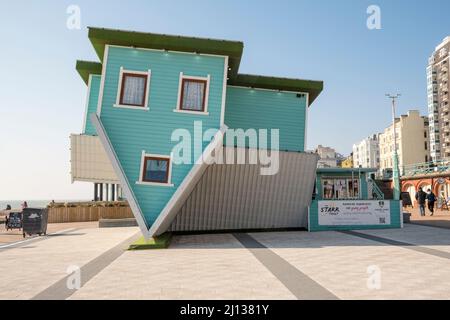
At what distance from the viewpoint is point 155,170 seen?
Answer: 42.2ft

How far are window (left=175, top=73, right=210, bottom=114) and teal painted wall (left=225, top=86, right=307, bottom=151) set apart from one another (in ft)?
12.8

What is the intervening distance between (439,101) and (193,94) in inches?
3603

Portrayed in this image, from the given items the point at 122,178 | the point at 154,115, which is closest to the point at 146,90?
the point at 154,115

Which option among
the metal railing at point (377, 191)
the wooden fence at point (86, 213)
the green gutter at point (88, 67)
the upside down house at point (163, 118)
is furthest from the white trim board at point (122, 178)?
the wooden fence at point (86, 213)

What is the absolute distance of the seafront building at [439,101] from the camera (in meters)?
79.4

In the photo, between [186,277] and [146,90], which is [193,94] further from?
[186,277]

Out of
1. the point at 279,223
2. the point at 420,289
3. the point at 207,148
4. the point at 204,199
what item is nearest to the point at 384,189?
the point at 279,223

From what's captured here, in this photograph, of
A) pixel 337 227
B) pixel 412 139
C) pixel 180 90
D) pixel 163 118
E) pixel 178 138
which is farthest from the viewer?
pixel 412 139

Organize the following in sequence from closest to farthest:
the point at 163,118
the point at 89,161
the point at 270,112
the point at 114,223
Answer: the point at 163,118
the point at 270,112
the point at 114,223
the point at 89,161

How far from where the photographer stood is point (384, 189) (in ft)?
139

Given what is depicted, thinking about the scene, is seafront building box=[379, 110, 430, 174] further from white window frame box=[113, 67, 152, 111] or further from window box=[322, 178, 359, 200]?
white window frame box=[113, 67, 152, 111]

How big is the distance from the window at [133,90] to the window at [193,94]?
4.41 ft

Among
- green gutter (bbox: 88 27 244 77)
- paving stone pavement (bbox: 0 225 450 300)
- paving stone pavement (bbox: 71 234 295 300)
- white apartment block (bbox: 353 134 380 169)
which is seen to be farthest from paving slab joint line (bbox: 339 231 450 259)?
white apartment block (bbox: 353 134 380 169)

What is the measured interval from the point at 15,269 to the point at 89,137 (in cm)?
1419
